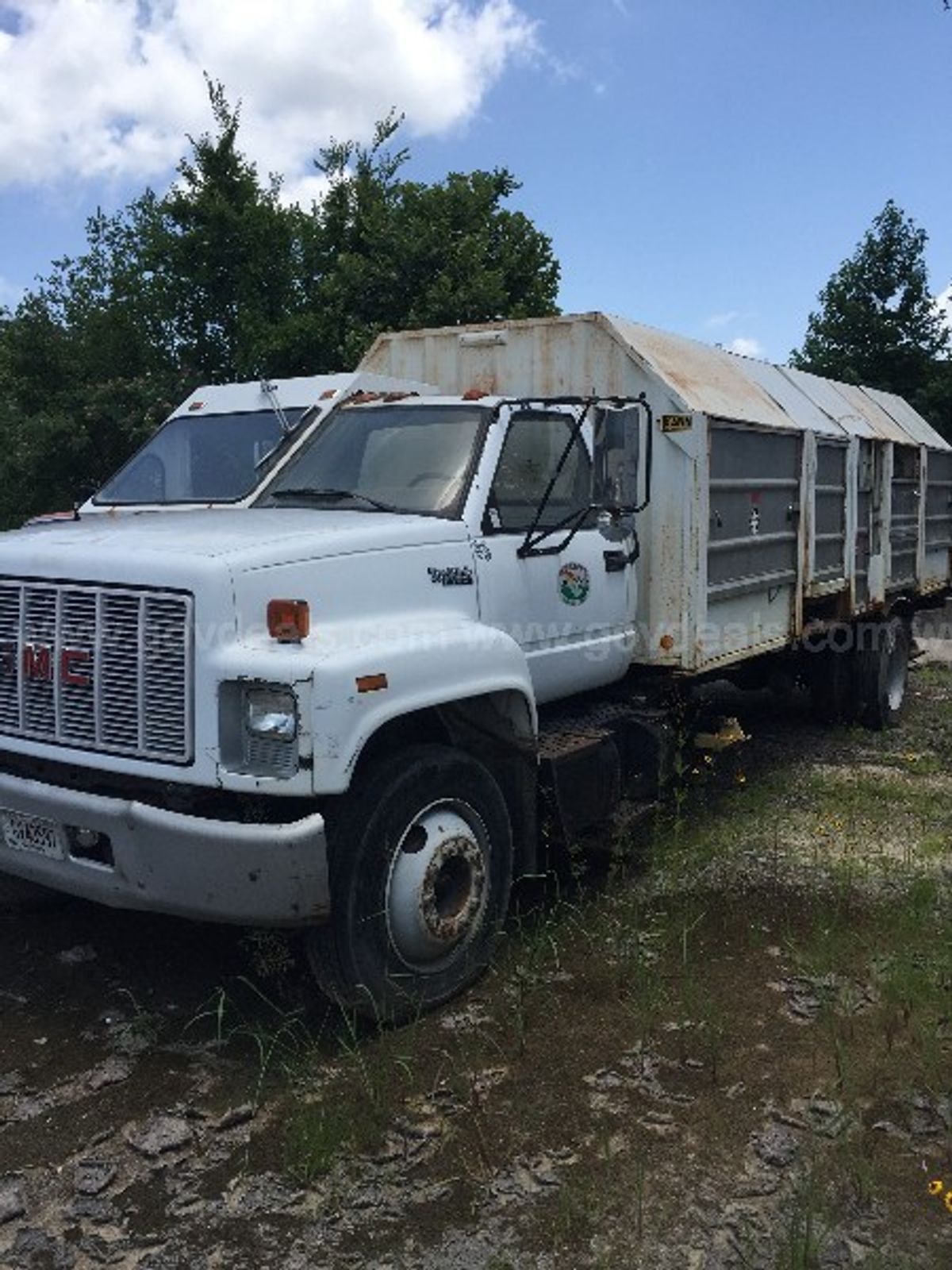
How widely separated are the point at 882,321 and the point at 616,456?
20845 millimetres

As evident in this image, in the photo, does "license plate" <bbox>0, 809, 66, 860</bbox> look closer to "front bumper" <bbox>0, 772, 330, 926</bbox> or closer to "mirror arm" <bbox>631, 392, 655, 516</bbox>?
"front bumper" <bbox>0, 772, 330, 926</bbox>

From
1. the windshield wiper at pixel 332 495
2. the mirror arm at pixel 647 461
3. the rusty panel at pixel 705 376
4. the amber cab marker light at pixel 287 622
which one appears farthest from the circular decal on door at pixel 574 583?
the amber cab marker light at pixel 287 622

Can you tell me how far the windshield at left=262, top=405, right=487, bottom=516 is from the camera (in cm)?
489

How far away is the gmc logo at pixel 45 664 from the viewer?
12.9 feet

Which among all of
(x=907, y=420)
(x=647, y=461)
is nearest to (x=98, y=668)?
(x=647, y=461)

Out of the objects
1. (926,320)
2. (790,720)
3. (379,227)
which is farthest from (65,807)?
(926,320)

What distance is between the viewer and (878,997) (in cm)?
434

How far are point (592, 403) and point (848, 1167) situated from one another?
132 inches

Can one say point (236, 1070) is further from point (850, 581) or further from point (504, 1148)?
point (850, 581)

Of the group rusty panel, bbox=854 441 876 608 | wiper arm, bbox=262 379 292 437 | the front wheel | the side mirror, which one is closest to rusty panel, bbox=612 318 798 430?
the side mirror

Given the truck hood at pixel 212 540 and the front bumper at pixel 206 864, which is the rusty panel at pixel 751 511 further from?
the front bumper at pixel 206 864

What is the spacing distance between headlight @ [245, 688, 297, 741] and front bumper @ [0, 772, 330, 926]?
0.29 m

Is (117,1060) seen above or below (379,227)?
below

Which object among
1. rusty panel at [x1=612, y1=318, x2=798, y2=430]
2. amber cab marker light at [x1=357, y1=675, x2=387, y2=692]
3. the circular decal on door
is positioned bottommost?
amber cab marker light at [x1=357, y1=675, x2=387, y2=692]
